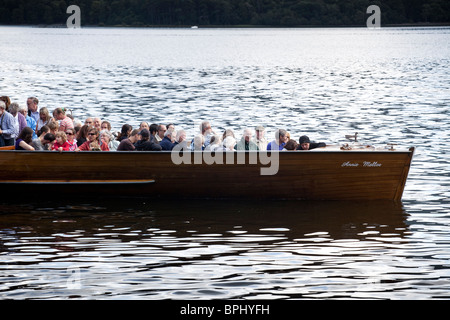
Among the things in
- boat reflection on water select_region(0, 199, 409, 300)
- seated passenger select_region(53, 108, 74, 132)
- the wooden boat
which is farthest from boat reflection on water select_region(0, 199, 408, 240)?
seated passenger select_region(53, 108, 74, 132)

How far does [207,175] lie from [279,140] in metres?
1.58

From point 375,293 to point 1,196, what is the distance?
9.11 metres

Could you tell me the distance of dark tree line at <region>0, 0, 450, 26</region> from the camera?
465 feet

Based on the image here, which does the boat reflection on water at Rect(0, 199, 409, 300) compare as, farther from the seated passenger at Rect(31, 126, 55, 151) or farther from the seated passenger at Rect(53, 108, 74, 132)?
the seated passenger at Rect(53, 108, 74, 132)

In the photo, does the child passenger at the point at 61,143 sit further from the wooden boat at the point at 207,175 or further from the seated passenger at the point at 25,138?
the seated passenger at the point at 25,138

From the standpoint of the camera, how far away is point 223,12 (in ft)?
515

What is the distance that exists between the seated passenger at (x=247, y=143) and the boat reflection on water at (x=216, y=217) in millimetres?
1094

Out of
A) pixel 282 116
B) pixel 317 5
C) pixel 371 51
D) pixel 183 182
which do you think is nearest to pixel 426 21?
pixel 317 5

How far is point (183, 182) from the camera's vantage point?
16719 mm

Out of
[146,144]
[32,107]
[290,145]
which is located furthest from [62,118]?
[290,145]

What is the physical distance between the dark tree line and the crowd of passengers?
120 meters

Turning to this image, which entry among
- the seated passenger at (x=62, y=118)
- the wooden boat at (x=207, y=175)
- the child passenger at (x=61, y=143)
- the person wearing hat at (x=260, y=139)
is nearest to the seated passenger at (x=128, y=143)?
the wooden boat at (x=207, y=175)

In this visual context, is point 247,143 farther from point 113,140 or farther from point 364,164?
point 113,140

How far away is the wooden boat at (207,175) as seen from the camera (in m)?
16.1
